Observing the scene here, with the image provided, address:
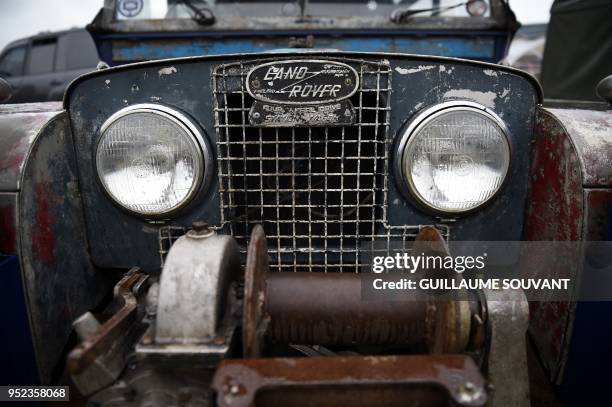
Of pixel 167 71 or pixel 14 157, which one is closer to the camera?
pixel 14 157

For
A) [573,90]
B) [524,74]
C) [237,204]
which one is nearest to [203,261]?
[237,204]

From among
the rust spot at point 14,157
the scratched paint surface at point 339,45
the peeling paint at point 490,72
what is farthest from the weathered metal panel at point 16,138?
→ the peeling paint at point 490,72

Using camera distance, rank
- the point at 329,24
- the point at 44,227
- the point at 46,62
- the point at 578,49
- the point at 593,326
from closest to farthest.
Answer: the point at 593,326 → the point at 44,227 → the point at 329,24 → the point at 578,49 → the point at 46,62

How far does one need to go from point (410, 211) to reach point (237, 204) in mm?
565

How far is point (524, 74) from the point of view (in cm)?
141

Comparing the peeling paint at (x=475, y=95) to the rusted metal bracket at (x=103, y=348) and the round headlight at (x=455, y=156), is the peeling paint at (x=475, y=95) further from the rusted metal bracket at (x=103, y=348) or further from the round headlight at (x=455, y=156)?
the rusted metal bracket at (x=103, y=348)

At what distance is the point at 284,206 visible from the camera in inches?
57.7

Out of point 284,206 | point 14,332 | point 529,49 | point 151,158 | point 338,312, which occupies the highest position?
point 151,158

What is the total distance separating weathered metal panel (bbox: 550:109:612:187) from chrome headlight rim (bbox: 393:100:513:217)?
0.56 feet

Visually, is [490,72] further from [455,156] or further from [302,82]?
[302,82]

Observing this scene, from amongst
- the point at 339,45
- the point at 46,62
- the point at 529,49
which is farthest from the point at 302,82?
the point at 529,49

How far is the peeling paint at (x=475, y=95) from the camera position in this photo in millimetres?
1408

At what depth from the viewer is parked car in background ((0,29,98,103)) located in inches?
330

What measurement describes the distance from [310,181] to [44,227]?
805 millimetres
